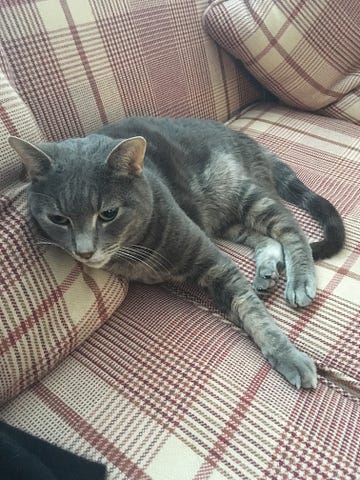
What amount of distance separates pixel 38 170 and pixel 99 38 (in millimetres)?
542

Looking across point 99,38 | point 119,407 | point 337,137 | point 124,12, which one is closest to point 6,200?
point 119,407

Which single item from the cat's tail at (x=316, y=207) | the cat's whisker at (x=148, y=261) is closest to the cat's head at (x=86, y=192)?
the cat's whisker at (x=148, y=261)

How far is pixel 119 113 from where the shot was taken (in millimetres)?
1362

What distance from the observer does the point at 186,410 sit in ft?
2.83

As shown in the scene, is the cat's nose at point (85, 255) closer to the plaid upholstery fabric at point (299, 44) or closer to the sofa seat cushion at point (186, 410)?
the sofa seat cushion at point (186, 410)

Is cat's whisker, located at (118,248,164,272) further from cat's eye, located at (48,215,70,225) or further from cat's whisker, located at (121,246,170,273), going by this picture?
cat's eye, located at (48,215,70,225)

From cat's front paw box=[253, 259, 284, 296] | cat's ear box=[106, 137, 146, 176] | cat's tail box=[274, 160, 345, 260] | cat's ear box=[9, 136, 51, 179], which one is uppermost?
cat's ear box=[9, 136, 51, 179]

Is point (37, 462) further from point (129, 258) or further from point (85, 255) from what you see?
point (129, 258)

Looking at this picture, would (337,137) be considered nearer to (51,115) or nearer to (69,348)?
(51,115)

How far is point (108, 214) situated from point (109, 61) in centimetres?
56

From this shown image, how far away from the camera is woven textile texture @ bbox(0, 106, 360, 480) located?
0.79m

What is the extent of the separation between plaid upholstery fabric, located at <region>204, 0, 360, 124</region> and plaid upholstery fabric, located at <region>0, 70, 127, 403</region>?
814 mm

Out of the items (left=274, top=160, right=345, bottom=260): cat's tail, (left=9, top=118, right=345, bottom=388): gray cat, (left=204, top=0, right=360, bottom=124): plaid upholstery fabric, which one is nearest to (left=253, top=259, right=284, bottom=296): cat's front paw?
(left=9, top=118, right=345, bottom=388): gray cat

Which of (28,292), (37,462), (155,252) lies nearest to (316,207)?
(155,252)
